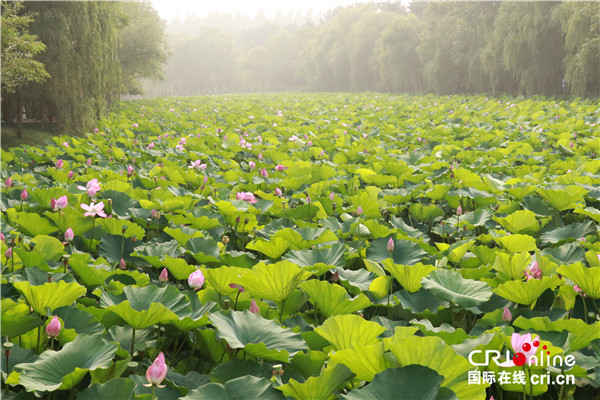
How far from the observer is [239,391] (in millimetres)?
1069

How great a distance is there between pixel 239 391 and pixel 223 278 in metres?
0.53

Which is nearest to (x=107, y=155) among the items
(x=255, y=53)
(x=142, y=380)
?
(x=142, y=380)

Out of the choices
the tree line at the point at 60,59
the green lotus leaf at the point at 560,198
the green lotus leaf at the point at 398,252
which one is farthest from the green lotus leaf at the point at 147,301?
the tree line at the point at 60,59

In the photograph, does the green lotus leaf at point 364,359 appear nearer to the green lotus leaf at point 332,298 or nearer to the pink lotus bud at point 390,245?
the green lotus leaf at point 332,298

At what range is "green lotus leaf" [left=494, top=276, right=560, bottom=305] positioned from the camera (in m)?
1.48

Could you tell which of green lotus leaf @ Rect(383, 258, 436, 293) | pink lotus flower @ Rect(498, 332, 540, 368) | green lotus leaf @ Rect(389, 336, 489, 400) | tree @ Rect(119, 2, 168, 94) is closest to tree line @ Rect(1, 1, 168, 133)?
green lotus leaf @ Rect(383, 258, 436, 293)

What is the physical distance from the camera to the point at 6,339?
4.25ft

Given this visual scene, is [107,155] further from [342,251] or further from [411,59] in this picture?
[411,59]

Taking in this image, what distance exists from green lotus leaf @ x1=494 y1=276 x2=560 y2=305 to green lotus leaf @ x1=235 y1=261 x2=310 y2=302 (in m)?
0.65

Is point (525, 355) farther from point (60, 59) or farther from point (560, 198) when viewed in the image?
point (60, 59)

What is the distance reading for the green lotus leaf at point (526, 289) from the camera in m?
1.48

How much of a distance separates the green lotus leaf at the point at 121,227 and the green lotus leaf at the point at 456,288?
4.53 ft

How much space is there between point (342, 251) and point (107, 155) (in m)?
4.06

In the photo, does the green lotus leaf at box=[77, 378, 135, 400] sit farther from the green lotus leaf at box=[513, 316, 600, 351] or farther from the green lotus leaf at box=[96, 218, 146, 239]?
the green lotus leaf at box=[96, 218, 146, 239]
